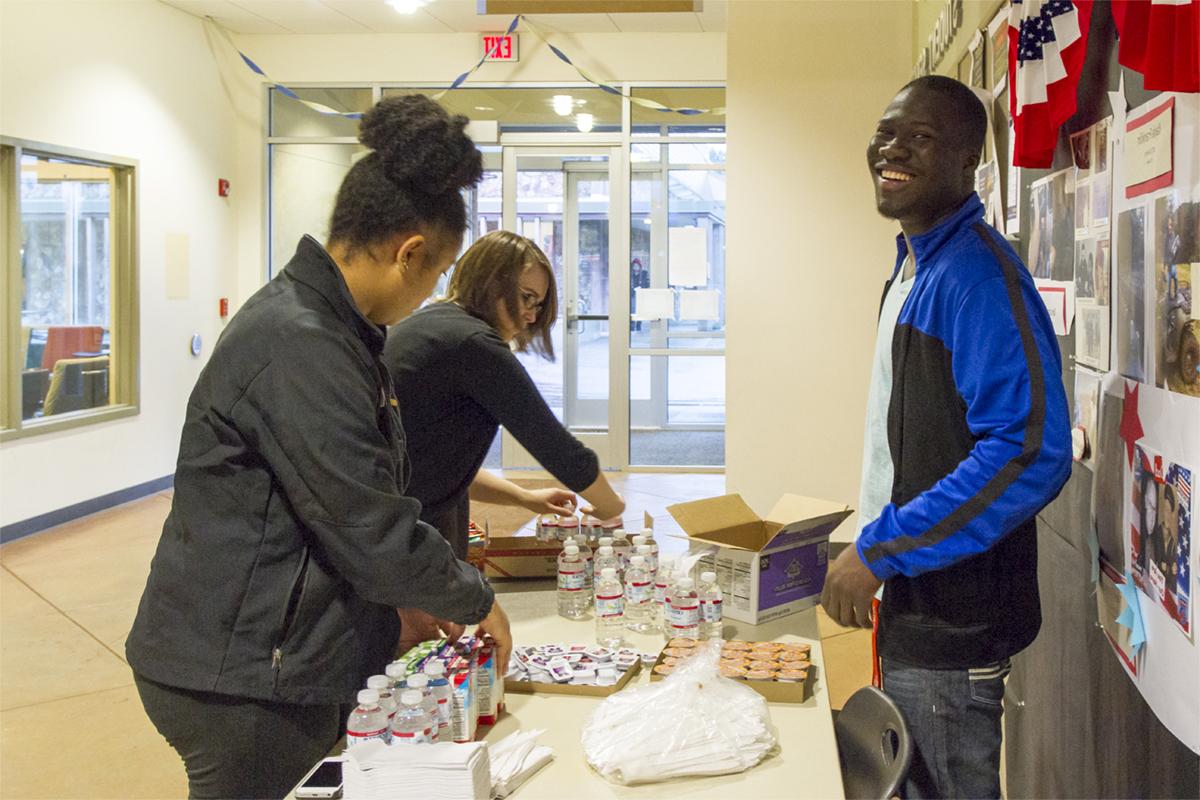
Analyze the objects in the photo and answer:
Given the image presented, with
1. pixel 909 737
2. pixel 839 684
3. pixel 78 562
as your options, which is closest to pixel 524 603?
pixel 909 737

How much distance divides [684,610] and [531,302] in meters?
0.78

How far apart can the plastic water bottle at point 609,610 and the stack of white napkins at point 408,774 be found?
68cm

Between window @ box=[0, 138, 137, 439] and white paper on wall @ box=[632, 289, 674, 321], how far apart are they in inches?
144

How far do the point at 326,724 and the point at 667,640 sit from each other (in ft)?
2.32

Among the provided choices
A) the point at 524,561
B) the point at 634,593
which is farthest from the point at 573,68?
the point at 634,593

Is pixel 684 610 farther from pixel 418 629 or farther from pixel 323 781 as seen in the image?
pixel 323 781

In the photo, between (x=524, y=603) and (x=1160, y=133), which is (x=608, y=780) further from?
(x=1160, y=133)

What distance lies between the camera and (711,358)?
834 cm

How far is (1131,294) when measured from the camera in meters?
1.56

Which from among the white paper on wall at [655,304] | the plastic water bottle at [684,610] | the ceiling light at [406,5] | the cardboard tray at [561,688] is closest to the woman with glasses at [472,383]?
the plastic water bottle at [684,610]

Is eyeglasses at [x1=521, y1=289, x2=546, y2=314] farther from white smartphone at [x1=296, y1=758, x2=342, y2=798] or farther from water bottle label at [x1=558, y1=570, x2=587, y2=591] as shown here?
white smartphone at [x1=296, y1=758, x2=342, y2=798]

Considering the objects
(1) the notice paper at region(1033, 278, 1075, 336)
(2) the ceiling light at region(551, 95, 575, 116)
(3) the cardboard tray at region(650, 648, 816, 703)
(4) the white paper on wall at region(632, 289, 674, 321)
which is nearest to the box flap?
(3) the cardboard tray at region(650, 648, 816, 703)

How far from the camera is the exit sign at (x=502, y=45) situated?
26.7ft

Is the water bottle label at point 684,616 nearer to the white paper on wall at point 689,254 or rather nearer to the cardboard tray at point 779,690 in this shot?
the cardboard tray at point 779,690
